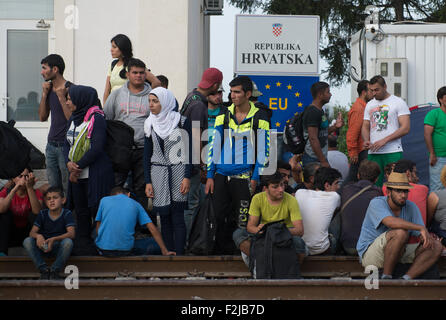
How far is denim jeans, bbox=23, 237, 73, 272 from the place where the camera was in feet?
24.0

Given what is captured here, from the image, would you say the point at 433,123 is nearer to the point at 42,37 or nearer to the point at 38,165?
the point at 38,165

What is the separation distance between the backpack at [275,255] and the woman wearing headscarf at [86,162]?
179cm

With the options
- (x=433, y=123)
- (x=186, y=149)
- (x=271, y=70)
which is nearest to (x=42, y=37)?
(x=271, y=70)

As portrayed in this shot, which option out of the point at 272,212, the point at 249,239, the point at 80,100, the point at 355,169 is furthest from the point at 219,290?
the point at 355,169

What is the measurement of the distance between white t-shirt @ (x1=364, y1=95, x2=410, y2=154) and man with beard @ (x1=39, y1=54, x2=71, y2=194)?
3432mm

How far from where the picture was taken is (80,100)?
7965mm

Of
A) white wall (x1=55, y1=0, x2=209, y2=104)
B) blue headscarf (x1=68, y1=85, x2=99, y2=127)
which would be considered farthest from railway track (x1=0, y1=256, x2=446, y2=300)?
white wall (x1=55, y1=0, x2=209, y2=104)

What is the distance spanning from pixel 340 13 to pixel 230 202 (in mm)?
17662

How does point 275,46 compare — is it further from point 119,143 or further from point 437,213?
point 437,213

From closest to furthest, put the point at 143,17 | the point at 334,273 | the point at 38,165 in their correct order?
the point at 334,273, the point at 38,165, the point at 143,17

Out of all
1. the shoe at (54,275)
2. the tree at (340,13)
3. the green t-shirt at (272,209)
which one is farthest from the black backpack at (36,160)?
the tree at (340,13)

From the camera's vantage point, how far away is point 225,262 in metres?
7.52

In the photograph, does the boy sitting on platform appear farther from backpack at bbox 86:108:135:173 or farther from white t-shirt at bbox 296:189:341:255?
white t-shirt at bbox 296:189:341:255
